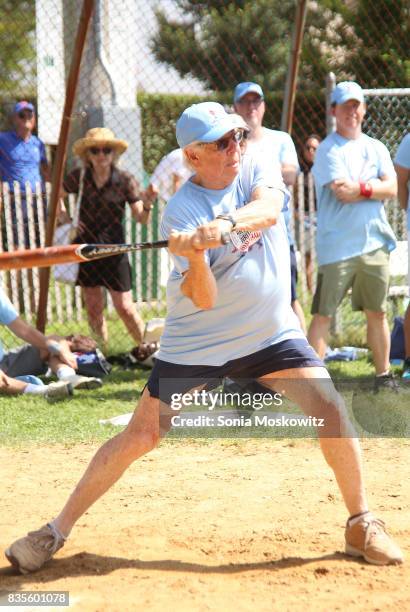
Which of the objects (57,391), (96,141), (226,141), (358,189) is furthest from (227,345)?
(96,141)

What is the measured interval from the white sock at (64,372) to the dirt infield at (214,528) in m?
1.55

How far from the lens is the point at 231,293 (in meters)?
3.99

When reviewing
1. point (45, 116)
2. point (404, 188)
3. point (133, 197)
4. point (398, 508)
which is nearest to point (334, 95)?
point (404, 188)

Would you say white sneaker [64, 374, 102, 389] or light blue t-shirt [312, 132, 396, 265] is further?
white sneaker [64, 374, 102, 389]

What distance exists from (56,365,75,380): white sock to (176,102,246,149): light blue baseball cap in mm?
3924

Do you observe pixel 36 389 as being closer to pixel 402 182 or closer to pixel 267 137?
pixel 267 137

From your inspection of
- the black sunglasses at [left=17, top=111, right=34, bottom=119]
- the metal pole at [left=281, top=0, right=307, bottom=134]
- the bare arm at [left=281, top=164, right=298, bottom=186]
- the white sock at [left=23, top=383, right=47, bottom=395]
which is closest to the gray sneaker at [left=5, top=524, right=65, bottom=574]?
the white sock at [left=23, top=383, right=47, bottom=395]

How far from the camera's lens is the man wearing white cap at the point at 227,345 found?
13.0ft

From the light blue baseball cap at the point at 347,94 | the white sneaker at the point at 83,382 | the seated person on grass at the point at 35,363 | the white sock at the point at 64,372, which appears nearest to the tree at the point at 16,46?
the seated person on grass at the point at 35,363

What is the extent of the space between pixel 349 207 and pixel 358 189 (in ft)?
0.54

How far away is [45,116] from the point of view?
9070mm

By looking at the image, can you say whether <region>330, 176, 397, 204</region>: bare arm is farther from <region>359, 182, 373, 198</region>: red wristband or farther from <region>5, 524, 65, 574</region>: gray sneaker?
<region>5, 524, 65, 574</region>: gray sneaker

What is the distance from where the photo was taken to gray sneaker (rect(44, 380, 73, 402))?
7.23m

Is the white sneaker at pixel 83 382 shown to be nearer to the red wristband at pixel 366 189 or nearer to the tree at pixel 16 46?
the red wristband at pixel 366 189
